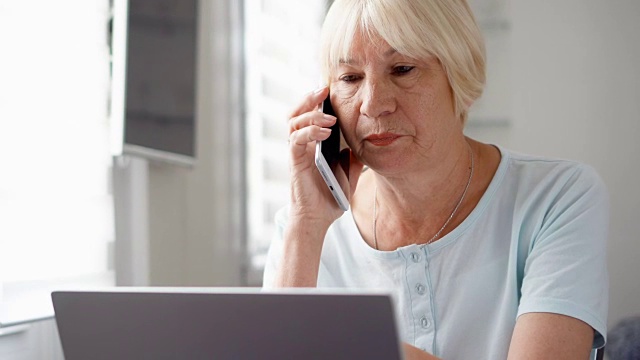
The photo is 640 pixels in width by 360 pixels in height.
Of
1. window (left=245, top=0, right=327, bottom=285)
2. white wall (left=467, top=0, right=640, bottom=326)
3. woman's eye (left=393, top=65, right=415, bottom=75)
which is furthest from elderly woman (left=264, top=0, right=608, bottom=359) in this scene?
window (left=245, top=0, right=327, bottom=285)

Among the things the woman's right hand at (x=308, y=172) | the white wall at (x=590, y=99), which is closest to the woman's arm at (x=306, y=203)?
the woman's right hand at (x=308, y=172)

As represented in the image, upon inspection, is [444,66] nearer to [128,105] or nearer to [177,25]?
[128,105]

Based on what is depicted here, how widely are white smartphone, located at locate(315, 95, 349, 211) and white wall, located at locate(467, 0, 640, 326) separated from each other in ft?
4.26

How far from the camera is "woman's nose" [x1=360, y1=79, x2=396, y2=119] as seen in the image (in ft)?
4.69

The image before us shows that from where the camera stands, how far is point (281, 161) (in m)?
2.99

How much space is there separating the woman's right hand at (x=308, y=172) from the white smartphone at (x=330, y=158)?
0.02 meters

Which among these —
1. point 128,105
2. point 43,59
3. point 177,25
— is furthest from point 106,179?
point 177,25

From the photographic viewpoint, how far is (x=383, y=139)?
146cm

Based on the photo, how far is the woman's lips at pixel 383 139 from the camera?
1.45 metres

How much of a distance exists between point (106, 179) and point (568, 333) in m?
1.33

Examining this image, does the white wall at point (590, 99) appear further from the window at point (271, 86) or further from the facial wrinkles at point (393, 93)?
the facial wrinkles at point (393, 93)

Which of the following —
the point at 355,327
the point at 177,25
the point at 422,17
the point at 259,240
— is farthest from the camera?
the point at 259,240

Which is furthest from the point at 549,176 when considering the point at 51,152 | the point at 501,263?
the point at 51,152

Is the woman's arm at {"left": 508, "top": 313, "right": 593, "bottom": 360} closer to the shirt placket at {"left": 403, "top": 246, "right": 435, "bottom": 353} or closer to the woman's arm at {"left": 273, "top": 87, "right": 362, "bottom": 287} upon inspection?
the shirt placket at {"left": 403, "top": 246, "right": 435, "bottom": 353}
